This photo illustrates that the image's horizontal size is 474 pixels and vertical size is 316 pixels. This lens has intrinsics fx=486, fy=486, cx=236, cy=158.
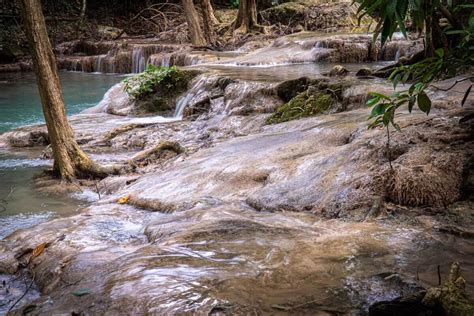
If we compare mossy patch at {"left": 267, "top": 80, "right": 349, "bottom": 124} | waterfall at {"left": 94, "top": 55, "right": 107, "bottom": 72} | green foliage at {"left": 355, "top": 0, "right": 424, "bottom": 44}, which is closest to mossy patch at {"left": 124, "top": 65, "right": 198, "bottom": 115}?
mossy patch at {"left": 267, "top": 80, "right": 349, "bottom": 124}

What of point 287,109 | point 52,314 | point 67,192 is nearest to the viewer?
point 52,314

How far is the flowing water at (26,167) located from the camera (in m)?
5.05

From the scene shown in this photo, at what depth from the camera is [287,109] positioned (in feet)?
25.0

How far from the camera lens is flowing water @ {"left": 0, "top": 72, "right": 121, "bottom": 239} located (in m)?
5.05

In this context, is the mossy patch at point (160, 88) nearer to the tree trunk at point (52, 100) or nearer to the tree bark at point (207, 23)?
the tree trunk at point (52, 100)

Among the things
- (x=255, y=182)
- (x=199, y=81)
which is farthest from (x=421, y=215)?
(x=199, y=81)

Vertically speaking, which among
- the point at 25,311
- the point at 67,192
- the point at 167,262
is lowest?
the point at 67,192

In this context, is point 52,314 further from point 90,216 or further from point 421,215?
point 421,215

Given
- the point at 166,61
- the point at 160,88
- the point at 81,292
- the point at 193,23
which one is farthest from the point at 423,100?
the point at 193,23

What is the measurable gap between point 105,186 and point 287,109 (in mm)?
3092

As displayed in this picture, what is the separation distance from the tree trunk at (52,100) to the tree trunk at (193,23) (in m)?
12.3

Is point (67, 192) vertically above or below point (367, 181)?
below

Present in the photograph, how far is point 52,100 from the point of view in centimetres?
607

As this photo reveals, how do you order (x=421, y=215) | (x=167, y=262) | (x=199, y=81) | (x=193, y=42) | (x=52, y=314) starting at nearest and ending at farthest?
(x=52, y=314)
(x=167, y=262)
(x=421, y=215)
(x=199, y=81)
(x=193, y=42)
